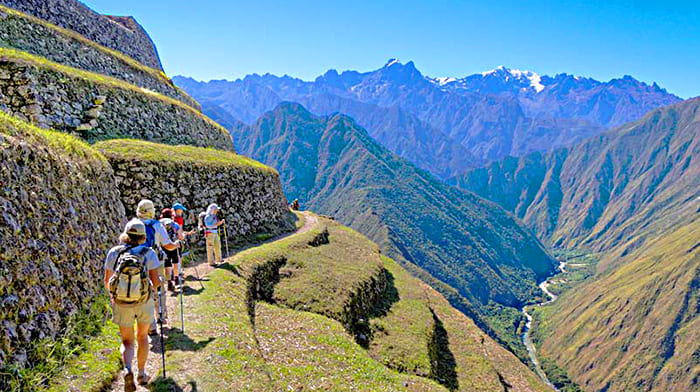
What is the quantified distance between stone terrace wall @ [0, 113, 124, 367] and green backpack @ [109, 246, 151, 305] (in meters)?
2.20

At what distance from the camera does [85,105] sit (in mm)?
22875

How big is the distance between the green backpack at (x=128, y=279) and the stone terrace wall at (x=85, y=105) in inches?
625

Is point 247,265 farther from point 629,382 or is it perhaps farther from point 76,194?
point 629,382

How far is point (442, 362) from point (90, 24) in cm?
4957

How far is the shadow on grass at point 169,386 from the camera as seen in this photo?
943 cm

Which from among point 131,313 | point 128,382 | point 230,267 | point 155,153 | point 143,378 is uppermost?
point 155,153

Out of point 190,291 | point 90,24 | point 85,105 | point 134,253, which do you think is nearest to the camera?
point 134,253

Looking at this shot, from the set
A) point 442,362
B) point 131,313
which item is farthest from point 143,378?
point 442,362

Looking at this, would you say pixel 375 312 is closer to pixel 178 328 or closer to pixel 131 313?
pixel 178 328

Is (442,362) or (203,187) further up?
(203,187)

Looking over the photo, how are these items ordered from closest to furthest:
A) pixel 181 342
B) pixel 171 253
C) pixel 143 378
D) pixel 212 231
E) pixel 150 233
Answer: pixel 143 378, pixel 150 233, pixel 181 342, pixel 171 253, pixel 212 231

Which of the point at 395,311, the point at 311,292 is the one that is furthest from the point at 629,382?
the point at 311,292

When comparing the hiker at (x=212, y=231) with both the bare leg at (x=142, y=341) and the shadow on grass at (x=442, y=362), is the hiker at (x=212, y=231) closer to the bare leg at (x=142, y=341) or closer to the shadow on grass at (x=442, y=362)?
the bare leg at (x=142, y=341)

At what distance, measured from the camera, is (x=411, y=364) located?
22.9 metres
